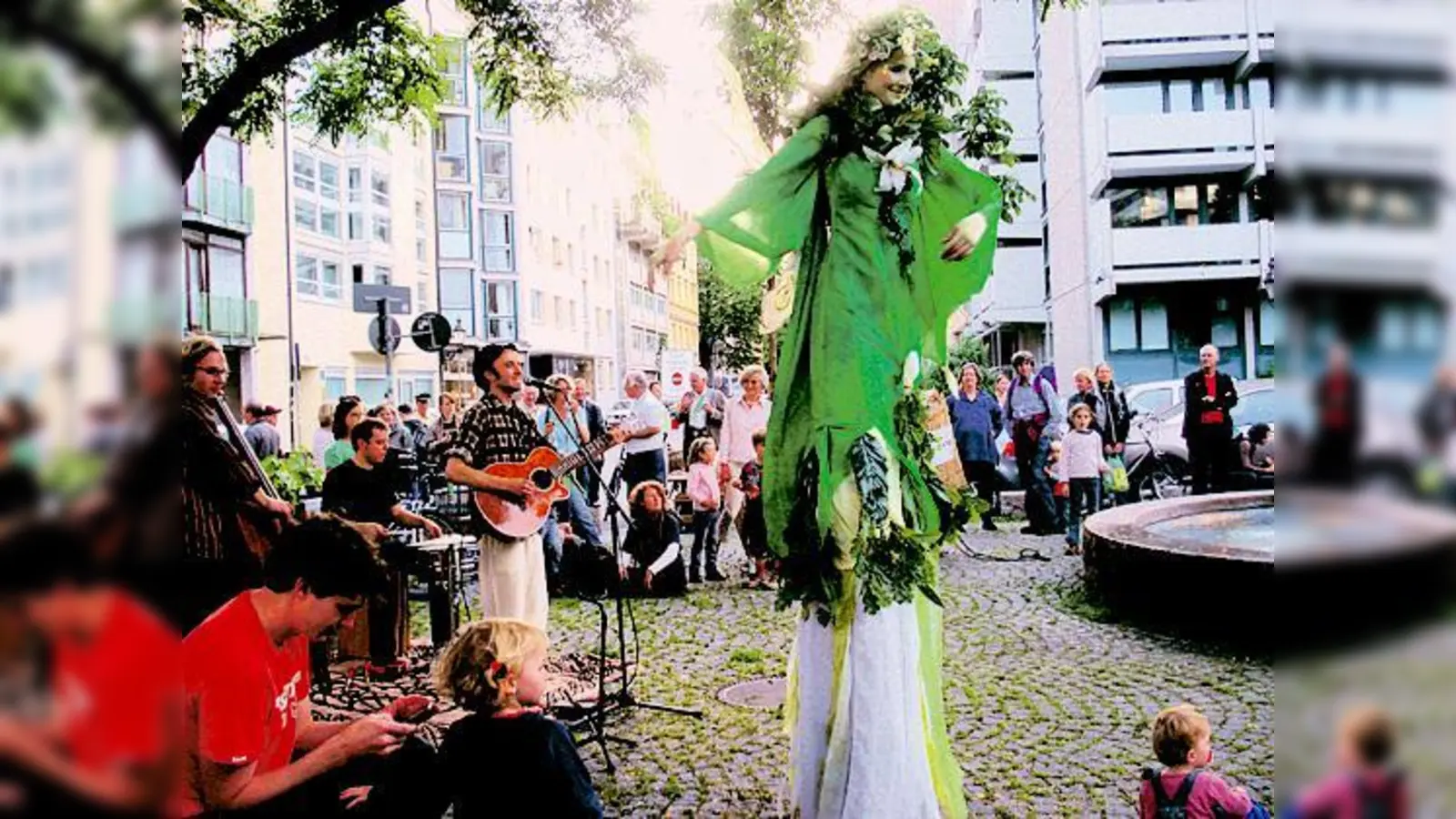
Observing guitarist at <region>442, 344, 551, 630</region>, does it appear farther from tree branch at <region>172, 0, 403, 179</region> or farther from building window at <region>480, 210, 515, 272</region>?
building window at <region>480, 210, 515, 272</region>

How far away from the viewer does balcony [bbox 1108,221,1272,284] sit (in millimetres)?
32219

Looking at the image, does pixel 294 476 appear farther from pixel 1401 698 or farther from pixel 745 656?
pixel 1401 698

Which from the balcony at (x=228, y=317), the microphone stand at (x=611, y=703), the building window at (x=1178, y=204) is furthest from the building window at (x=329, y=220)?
the microphone stand at (x=611, y=703)

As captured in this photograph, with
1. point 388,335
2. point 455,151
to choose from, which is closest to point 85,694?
point 388,335

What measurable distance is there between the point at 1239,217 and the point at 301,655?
3377cm

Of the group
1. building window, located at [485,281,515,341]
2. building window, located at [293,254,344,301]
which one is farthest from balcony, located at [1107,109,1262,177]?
building window, located at [485,281,515,341]

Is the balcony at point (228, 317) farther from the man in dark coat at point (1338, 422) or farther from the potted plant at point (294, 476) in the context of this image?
the man in dark coat at point (1338, 422)

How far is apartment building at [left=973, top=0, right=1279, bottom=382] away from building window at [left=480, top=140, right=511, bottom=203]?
25540mm

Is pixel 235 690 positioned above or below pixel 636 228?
below

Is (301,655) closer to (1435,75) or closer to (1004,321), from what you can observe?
(1435,75)

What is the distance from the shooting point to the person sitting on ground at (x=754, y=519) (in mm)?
9664

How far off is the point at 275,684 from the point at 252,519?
1618 millimetres

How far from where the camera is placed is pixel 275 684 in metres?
2.89

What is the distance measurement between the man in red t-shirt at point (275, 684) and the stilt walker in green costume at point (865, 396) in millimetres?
1222
